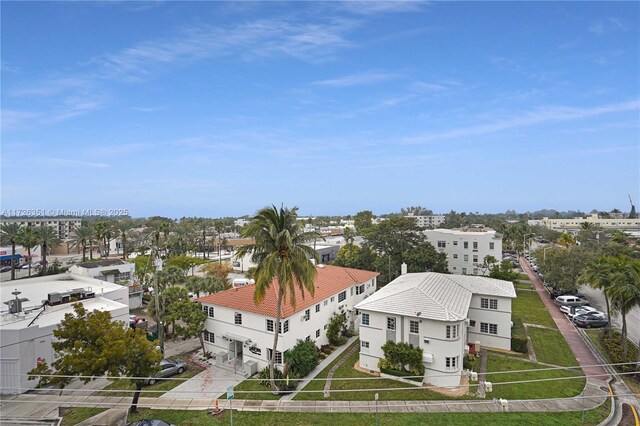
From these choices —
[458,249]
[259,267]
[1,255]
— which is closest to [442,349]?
[259,267]

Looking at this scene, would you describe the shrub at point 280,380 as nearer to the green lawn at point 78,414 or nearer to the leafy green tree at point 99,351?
the leafy green tree at point 99,351

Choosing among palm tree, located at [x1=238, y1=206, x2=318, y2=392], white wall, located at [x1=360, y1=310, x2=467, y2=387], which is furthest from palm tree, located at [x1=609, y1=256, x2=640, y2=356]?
palm tree, located at [x1=238, y1=206, x2=318, y2=392]

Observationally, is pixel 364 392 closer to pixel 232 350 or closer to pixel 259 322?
pixel 259 322

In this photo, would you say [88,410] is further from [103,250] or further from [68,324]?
[103,250]

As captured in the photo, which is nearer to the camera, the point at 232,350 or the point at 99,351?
the point at 99,351

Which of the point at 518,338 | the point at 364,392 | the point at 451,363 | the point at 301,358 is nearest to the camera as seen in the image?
the point at 364,392

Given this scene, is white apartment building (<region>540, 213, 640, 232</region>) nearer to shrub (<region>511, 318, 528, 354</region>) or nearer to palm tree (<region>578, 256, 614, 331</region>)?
shrub (<region>511, 318, 528, 354</region>)

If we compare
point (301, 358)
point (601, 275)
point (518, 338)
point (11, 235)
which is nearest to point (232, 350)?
point (301, 358)
